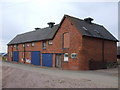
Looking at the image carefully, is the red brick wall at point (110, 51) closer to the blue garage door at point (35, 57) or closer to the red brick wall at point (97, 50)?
the red brick wall at point (97, 50)

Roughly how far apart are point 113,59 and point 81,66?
9.50 meters

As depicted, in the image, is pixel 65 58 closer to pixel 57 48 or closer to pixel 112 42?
pixel 57 48

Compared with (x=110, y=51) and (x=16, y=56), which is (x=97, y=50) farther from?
(x=16, y=56)

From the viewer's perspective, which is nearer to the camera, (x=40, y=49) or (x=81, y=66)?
(x=81, y=66)

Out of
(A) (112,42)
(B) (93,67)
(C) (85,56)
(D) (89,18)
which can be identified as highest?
(D) (89,18)

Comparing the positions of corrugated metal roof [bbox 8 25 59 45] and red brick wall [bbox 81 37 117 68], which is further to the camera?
corrugated metal roof [bbox 8 25 59 45]

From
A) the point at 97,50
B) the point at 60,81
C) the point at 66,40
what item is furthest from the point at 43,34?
the point at 60,81

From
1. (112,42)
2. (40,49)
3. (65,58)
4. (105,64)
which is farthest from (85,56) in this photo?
(40,49)

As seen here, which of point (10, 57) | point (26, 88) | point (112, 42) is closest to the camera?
point (26, 88)

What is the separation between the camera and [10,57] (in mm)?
42562

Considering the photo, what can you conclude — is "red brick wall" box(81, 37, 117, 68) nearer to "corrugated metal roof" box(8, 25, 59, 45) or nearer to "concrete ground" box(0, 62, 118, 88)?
A: "concrete ground" box(0, 62, 118, 88)

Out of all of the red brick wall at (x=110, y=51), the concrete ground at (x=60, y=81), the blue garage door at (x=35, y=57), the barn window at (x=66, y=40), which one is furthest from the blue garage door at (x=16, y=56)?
the concrete ground at (x=60, y=81)

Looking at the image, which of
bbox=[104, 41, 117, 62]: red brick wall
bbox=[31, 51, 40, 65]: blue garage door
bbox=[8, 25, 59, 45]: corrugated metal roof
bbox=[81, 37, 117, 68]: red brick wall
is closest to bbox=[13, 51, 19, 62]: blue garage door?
bbox=[8, 25, 59, 45]: corrugated metal roof

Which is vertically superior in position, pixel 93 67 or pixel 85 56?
pixel 85 56
